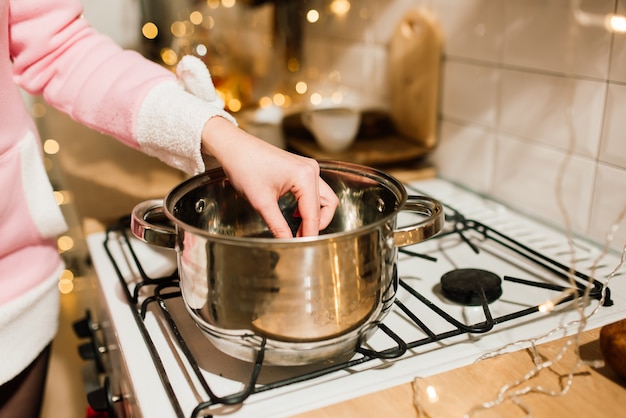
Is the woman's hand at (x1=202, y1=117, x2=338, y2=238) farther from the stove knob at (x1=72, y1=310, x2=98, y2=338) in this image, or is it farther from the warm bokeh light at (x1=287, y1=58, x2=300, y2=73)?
the warm bokeh light at (x1=287, y1=58, x2=300, y2=73)

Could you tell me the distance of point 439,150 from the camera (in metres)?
1.09

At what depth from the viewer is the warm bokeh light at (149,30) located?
143cm

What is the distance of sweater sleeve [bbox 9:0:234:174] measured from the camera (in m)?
0.62

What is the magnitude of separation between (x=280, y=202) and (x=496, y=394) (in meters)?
0.30

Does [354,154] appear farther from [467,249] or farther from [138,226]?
[138,226]

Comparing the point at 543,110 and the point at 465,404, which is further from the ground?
the point at 543,110

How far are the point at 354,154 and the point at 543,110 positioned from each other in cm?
34

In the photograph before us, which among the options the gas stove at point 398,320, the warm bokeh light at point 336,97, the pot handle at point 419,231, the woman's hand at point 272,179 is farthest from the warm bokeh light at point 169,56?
the pot handle at point 419,231

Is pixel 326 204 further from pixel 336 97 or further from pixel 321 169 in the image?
pixel 336 97

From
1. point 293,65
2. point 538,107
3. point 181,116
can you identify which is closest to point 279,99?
point 293,65

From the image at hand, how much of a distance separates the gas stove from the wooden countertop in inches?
0.5

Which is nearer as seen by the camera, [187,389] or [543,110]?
[187,389]

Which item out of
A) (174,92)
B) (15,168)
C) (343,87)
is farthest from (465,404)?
(343,87)

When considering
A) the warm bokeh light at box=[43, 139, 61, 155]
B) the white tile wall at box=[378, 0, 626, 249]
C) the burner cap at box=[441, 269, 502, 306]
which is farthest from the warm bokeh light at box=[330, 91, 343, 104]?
the burner cap at box=[441, 269, 502, 306]
